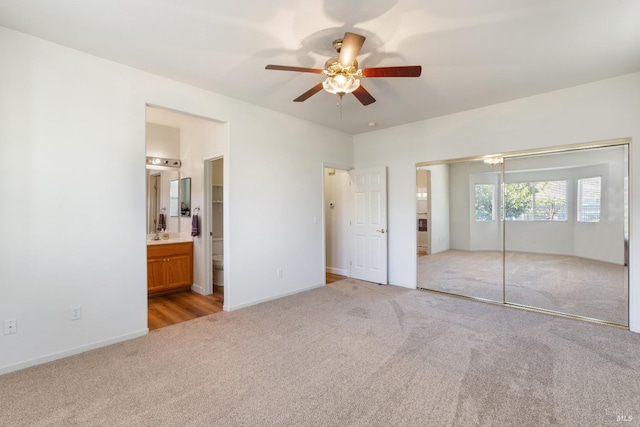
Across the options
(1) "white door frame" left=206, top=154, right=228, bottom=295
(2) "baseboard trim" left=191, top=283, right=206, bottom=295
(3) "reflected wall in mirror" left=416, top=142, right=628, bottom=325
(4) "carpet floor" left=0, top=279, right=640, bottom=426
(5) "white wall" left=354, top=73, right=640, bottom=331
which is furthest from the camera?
(2) "baseboard trim" left=191, top=283, right=206, bottom=295

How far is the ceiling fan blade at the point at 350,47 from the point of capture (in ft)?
6.28

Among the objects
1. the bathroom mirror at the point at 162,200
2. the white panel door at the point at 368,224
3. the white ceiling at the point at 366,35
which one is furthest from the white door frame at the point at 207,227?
the white panel door at the point at 368,224

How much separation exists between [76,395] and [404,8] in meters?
3.54

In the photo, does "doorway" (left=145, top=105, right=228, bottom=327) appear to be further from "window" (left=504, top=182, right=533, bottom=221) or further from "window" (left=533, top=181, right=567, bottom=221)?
"window" (left=533, top=181, right=567, bottom=221)

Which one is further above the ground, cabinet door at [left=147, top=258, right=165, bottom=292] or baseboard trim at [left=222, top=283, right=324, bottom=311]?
cabinet door at [left=147, top=258, right=165, bottom=292]

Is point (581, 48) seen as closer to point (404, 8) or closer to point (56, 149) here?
point (404, 8)

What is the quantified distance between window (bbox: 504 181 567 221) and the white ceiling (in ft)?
4.01

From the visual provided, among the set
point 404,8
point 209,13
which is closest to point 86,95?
point 209,13

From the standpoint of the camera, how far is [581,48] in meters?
2.63

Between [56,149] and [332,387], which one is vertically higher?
[56,149]

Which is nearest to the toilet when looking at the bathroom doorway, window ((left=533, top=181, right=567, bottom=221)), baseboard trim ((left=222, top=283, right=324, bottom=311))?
the bathroom doorway

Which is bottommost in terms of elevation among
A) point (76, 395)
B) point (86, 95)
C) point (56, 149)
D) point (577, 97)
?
point (76, 395)

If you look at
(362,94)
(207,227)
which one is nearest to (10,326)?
(207,227)

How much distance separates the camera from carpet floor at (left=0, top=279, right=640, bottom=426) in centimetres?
184
